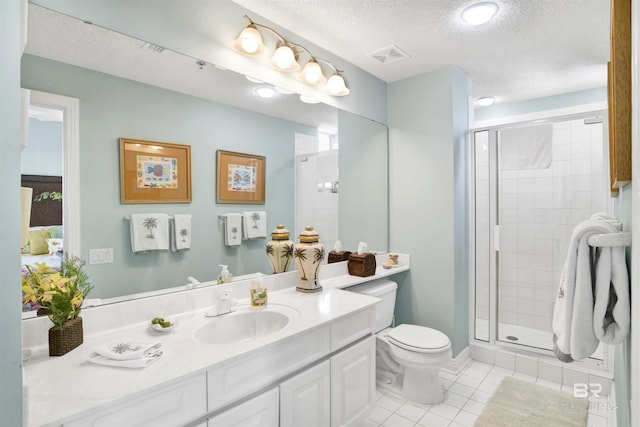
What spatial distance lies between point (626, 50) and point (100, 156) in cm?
175

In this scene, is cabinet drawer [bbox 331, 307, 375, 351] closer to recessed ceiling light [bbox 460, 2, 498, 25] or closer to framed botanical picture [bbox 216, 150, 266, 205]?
framed botanical picture [bbox 216, 150, 266, 205]

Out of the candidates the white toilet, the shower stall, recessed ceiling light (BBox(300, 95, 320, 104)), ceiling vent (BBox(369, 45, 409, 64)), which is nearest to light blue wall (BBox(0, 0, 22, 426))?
recessed ceiling light (BBox(300, 95, 320, 104))

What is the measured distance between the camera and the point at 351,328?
168cm

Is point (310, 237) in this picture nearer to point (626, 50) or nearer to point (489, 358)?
point (626, 50)

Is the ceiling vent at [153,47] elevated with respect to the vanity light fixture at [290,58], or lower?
lower

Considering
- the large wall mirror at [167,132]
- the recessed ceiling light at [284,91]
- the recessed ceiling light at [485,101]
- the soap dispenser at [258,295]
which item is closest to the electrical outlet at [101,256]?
Result: the large wall mirror at [167,132]

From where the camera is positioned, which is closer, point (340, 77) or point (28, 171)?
point (28, 171)

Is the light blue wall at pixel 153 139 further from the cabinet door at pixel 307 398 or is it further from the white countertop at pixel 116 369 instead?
the cabinet door at pixel 307 398

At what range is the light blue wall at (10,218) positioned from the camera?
A: 62 centimetres

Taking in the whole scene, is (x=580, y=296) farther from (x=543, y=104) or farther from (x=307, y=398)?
(x=543, y=104)

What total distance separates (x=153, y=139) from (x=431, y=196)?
6.86 ft

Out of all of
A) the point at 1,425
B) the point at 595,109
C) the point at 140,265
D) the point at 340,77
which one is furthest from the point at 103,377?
the point at 595,109

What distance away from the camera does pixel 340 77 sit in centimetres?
233

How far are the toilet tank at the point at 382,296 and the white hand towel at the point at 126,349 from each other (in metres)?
1.45
